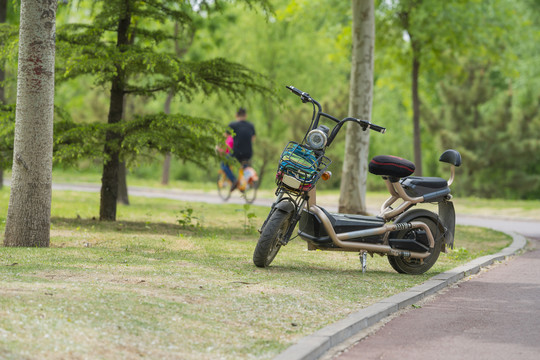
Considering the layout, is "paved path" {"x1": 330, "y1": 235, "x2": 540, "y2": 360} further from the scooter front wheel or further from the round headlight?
the round headlight

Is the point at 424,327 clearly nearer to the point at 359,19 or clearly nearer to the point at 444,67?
the point at 359,19

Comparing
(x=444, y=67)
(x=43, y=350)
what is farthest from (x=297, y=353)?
(x=444, y=67)

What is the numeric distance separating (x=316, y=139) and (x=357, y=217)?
1109mm

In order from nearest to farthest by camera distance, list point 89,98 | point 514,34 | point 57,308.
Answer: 1. point 57,308
2. point 514,34
3. point 89,98

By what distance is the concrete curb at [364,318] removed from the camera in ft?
17.4

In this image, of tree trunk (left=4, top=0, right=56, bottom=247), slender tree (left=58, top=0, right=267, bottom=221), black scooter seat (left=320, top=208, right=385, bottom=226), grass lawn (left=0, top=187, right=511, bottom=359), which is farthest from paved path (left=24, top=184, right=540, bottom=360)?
slender tree (left=58, top=0, right=267, bottom=221)

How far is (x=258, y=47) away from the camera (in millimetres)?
36844

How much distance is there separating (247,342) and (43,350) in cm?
139

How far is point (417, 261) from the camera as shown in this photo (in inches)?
363

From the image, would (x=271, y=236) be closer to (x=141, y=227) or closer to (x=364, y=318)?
(x=364, y=318)

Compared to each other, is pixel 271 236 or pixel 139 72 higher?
pixel 139 72

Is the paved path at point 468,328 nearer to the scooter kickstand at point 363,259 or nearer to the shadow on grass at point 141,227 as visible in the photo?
the scooter kickstand at point 363,259

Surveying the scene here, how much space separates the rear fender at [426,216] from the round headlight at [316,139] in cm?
138

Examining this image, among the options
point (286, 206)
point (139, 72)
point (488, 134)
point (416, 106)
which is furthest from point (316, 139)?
point (488, 134)
